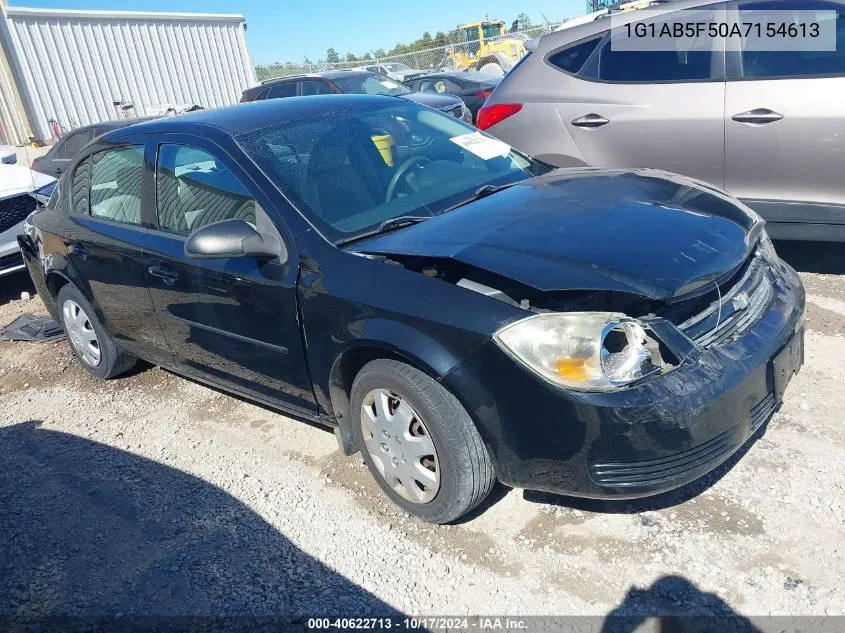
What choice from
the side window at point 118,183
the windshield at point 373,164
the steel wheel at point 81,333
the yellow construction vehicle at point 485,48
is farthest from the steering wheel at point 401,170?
the yellow construction vehicle at point 485,48

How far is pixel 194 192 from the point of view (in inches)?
136

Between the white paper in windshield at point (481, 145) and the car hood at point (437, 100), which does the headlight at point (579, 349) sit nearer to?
the white paper in windshield at point (481, 145)

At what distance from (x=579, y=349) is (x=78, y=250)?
10.5ft

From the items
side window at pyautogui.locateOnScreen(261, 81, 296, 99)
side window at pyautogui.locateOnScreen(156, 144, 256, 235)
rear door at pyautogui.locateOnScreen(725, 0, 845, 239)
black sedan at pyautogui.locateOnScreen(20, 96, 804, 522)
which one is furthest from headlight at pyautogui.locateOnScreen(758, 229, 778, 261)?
side window at pyautogui.locateOnScreen(261, 81, 296, 99)

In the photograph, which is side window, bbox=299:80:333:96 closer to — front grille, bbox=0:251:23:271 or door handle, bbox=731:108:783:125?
front grille, bbox=0:251:23:271

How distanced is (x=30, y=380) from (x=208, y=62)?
20364 mm

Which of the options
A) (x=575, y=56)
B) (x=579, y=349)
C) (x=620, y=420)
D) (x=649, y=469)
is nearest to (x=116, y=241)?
(x=579, y=349)

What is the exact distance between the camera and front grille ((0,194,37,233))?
675 centimetres

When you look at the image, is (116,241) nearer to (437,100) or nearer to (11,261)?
(11,261)

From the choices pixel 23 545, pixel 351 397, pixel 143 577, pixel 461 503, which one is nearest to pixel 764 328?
pixel 461 503

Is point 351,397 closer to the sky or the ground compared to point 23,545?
closer to the sky

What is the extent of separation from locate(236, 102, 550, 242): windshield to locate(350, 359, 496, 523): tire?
688 millimetres

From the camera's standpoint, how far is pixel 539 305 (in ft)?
7.84

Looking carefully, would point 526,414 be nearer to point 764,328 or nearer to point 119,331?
point 764,328
